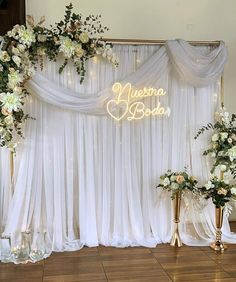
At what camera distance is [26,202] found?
4.07m

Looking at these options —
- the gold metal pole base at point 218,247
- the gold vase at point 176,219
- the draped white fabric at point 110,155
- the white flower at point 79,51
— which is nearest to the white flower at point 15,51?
the draped white fabric at point 110,155

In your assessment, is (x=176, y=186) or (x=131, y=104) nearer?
(x=176, y=186)

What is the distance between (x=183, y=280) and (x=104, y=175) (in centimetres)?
146

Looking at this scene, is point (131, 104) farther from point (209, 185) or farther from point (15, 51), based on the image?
point (15, 51)

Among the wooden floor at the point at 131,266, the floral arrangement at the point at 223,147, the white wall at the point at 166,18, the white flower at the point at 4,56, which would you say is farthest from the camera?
the white wall at the point at 166,18

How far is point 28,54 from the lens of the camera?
12.8 feet

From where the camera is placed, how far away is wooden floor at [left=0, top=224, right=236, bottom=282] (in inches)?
136

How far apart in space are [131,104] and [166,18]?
1.36m

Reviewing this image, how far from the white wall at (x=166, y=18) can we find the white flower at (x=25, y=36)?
0.90 m

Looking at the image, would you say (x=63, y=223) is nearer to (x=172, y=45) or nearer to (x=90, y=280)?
(x=90, y=280)

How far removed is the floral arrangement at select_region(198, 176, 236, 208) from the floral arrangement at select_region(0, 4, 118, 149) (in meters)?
1.74

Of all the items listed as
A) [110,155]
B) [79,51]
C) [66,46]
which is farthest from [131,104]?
[66,46]

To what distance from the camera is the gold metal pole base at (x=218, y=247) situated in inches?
162

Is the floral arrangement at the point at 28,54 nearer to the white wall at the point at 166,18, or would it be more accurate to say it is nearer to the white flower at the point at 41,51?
the white flower at the point at 41,51
